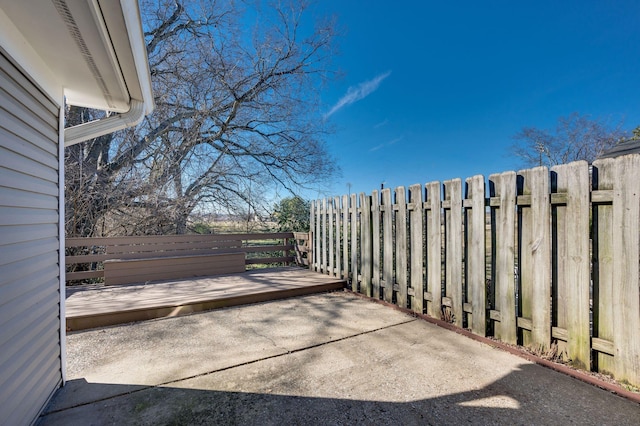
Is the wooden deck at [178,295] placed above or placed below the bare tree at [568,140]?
below

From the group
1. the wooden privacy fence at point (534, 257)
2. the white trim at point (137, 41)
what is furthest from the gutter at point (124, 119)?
the wooden privacy fence at point (534, 257)

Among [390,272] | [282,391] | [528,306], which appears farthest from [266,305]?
[528,306]

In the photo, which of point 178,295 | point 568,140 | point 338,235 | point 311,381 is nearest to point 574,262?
point 311,381

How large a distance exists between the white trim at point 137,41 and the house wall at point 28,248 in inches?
21.2

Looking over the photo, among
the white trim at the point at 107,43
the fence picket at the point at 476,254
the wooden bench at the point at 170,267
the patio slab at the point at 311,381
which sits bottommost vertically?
the patio slab at the point at 311,381

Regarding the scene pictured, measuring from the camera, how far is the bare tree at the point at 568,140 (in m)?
12.5

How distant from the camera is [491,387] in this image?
1734mm

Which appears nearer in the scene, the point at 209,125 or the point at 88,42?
the point at 88,42

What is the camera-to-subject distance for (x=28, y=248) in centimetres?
145

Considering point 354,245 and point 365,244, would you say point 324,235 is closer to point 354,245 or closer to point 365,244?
point 354,245

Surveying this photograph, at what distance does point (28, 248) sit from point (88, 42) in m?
1.15

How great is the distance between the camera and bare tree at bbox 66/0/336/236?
19.2 ft

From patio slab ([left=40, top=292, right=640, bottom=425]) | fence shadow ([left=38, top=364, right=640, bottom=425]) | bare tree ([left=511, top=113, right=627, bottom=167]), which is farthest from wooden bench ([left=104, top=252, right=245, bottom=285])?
bare tree ([left=511, top=113, right=627, bottom=167])

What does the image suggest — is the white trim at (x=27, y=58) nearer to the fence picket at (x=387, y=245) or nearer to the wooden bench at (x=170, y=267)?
the fence picket at (x=387, y=245)
